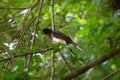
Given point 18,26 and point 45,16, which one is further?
point 45,16

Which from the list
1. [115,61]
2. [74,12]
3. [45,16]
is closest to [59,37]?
[115,61]

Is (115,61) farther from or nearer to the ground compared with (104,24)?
nearer to the ground

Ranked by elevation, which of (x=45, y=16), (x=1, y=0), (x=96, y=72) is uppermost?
(x=1, y=0)

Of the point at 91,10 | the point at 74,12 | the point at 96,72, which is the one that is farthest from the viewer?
the point at 74,12

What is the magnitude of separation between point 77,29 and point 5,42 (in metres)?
1.36

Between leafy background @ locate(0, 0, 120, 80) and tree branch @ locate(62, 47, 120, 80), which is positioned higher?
tree branch @ locate(62, 47, 120, 80)

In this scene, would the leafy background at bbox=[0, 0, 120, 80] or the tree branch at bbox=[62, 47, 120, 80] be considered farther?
the leafy background at bbox=[0, 0, 120, 80]

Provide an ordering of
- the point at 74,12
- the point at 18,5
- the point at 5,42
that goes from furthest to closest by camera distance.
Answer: the point at 74,12
the point at 18,5
the point at 5,42

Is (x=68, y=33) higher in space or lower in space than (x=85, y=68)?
lower

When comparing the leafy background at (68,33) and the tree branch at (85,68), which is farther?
the leafy background at (68,33)

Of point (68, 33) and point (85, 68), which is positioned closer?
point (85, 68)

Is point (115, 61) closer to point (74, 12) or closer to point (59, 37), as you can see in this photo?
point (59, 37)

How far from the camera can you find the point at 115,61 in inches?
158

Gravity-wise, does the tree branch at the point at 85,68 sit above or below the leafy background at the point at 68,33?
above
